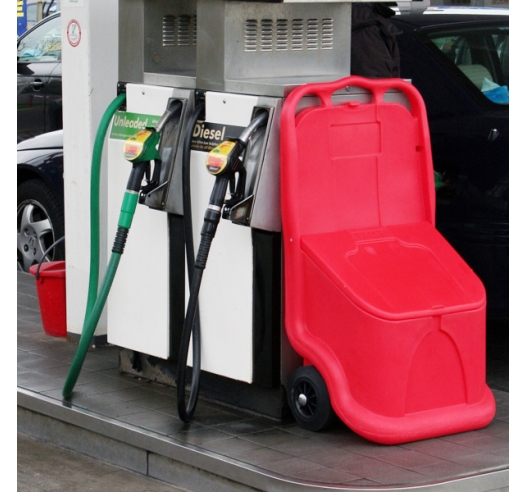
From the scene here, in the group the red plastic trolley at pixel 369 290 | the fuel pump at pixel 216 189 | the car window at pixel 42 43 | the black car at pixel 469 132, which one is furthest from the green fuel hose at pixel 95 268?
the car window at pixel 42 43

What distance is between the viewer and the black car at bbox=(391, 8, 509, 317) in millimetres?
5555

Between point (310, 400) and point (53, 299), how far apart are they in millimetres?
2216

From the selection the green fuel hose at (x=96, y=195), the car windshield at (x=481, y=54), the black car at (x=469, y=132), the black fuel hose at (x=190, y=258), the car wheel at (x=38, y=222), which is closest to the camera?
the black fuel hose at (x=190, y=258)

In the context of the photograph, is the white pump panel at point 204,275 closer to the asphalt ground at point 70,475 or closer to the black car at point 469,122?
the asphalt ground at point 70,475

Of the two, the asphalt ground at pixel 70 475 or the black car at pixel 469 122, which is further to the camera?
the black car at pixel 469 122

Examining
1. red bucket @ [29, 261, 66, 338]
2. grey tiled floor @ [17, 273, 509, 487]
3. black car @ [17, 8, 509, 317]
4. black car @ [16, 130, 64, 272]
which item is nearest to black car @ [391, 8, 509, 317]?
black car @ [17, 8, 509, 317]

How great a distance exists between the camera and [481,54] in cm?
602

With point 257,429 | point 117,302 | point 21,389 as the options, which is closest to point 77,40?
point 117,302

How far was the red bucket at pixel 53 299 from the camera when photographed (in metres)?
6.03

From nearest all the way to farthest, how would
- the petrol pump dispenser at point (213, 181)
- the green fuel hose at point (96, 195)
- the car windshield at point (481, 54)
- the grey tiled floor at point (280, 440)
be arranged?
the grey tiled floor at point (280, 440), the petrol pump dispenser at point (213, 181), the green fuel hose at point (96, 195), the car windshield at point (481, 54)

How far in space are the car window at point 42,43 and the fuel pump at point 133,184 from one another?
7.49 metres

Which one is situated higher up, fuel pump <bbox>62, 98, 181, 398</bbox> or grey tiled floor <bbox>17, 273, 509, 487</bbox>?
fuel pump <bbox>62, 98, 181, 398</bbox>

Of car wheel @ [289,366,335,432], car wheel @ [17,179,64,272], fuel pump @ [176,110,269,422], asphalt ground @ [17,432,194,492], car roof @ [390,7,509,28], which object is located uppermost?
car roof @ [390,7,509,28]

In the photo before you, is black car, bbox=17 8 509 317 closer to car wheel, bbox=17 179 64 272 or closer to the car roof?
the car roof
